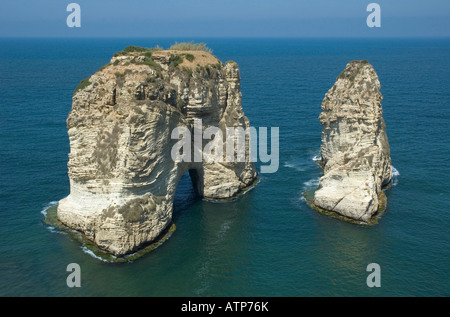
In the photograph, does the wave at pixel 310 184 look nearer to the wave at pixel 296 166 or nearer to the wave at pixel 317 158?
the wave at pixel 296 166

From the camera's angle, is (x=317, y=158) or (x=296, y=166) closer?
(x=296, y=166)

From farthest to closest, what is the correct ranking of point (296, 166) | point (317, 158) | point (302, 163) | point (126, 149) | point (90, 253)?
point (317, 158)
point (302, 163)
point (296, 166)
point (90, 253)
point (126, 149)

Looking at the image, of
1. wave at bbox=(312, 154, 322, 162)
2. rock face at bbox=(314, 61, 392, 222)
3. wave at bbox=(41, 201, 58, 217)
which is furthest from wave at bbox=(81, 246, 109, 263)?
wave at bbox=(312, 154, 322, 162)

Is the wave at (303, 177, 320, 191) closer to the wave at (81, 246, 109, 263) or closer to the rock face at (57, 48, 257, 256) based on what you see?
the rock face at (57, 48, 257, 256)

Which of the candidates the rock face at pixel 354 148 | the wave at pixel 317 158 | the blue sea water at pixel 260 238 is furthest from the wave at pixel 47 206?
the wave at pixel 317 158

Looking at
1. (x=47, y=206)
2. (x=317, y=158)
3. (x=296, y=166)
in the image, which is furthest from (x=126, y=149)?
(x=317, y=158)

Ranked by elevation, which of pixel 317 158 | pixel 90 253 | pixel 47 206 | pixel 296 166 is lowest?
pixel 90 253

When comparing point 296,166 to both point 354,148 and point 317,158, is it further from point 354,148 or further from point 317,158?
point 354,148
